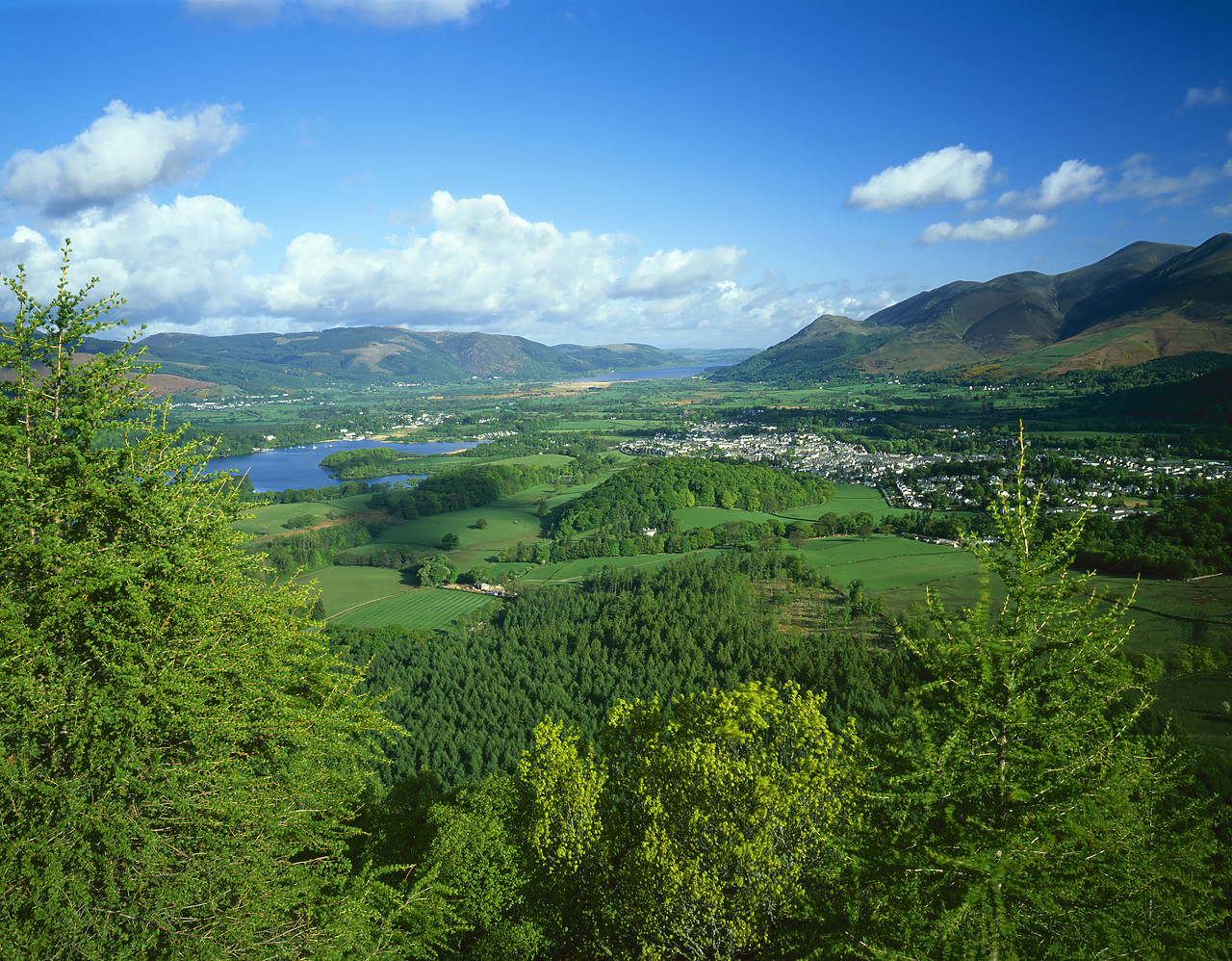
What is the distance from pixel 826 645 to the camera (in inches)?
1800

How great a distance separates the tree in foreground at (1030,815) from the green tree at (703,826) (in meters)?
2.83

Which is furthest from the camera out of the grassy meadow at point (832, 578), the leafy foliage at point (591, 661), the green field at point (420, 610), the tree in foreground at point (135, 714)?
the green field at point (420, 610)

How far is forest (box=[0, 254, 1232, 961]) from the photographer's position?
6.60 m

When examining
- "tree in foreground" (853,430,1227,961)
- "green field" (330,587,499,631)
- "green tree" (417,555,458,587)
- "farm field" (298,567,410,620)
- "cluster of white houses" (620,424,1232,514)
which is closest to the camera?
"tree in foreground" (853,430,1227,961)

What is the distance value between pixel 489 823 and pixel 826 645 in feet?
118

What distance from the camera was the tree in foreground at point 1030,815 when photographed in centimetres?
625

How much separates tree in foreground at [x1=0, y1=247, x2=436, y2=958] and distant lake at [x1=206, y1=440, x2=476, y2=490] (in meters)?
104

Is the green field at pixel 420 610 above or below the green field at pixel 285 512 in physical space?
below

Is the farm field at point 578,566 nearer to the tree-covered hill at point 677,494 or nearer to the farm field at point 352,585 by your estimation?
the tree-covered hill at point 677,494

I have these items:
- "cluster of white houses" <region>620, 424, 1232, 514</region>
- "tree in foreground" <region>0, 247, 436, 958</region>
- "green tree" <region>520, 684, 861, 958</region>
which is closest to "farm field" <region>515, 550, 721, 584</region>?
"cluster of white houses" <region>620, 424, 1232, 514</region>

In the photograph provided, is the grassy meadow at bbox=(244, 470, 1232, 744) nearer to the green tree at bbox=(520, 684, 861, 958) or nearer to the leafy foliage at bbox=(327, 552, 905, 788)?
the green tree at bbox=(520, 684, 861, 958)

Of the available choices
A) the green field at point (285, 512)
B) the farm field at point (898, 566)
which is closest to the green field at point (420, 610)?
the green field at point (285, 512)

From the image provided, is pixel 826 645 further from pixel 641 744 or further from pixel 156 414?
pixel 156 414

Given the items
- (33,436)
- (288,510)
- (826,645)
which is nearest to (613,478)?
(288,510)
